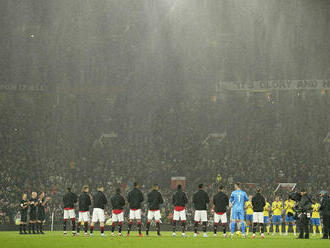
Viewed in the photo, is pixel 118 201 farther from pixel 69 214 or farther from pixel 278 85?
pixel 278 85

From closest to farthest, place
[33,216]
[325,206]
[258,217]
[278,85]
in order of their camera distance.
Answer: [325,206] < [258,217] < [33,216] < [278,85]

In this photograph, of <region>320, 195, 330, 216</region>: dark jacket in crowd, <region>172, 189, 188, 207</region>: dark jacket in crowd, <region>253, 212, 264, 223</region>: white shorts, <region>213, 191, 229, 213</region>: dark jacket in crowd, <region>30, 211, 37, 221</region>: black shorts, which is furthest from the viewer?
<region>30, 211, 37, 221</region>: black shorts

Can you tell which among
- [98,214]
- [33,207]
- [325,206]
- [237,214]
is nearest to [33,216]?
[33,207]

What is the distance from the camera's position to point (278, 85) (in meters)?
52.6

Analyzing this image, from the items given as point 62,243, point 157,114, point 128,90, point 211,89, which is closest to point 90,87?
point 128,90

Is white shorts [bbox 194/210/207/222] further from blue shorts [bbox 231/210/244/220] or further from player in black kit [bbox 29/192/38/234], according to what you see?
player in black kit [bbox 29/192/38/234]

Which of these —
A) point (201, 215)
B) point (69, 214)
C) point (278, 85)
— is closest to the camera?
point (201, 215)

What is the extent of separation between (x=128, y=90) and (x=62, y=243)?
119 ft

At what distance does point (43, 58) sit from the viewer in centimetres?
5541

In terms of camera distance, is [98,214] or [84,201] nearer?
[98,214]

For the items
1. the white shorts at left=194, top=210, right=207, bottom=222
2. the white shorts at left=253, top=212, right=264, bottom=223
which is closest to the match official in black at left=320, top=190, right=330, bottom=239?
the white shorts at left=253, top=212, right=264, bottom=223

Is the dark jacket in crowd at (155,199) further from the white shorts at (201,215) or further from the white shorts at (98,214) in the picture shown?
the white shorts at (98,214)

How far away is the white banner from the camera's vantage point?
51.6m

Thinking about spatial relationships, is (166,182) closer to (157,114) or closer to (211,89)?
(157,114)
